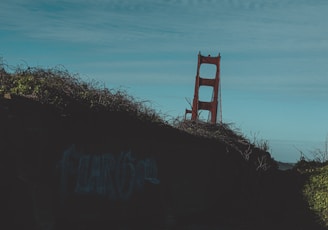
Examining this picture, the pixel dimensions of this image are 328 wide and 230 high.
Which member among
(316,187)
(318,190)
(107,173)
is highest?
(316,187)

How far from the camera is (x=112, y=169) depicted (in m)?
12.9

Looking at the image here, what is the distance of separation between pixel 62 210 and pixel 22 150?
6.46 ft

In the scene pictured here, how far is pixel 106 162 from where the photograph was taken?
12.7 m

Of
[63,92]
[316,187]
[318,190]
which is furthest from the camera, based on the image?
[316,187]

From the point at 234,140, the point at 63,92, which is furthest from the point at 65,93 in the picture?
the point at 234,140

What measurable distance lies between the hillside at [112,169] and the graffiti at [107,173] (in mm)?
23

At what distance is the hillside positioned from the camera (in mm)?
10320

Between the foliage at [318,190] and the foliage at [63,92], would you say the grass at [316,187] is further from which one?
the foliage at [63,92]

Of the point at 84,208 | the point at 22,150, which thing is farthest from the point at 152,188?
the point at 22,150

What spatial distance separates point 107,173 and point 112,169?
0.21 metres

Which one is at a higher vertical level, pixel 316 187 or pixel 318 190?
pixel 316 187

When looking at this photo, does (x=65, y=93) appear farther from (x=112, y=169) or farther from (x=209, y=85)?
(x=209, y=85)

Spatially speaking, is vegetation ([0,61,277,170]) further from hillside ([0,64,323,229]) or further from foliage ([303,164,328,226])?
foliage ([303,164,328,226])

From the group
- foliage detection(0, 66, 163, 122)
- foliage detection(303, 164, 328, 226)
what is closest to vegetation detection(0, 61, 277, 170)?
foliage detection(0, 66, 163, 122)
